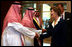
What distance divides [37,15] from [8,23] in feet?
2.20

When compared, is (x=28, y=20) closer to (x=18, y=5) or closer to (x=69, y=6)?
(x=18, y=5)

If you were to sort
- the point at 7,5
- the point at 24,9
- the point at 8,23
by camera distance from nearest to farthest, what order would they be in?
1. the point at 8,23
2. the point at 24,9
3. the point at 7,5

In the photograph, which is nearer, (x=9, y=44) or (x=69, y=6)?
(x=9, y=44)

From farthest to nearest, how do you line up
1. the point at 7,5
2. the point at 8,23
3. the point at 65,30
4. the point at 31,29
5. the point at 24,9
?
the point at 7,5 < the point at 24,9 < the point at 31,29 < the point at 8,23 < the point at 65,30

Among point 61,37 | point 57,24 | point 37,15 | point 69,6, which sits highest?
point 69,6

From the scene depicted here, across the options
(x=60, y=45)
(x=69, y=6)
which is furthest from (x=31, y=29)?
(x=69, y=6)

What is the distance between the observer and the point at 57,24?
2.20 metres

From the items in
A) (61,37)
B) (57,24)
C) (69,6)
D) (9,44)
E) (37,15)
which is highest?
(69,6)

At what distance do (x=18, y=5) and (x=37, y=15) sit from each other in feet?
1.60

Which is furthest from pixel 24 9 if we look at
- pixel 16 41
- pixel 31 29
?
pixel 16 41

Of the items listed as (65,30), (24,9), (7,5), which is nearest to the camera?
(65,30)

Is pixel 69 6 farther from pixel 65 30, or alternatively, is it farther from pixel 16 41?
pixel 16 41

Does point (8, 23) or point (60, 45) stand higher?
point (8, 23)

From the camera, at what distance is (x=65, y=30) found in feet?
6.93
